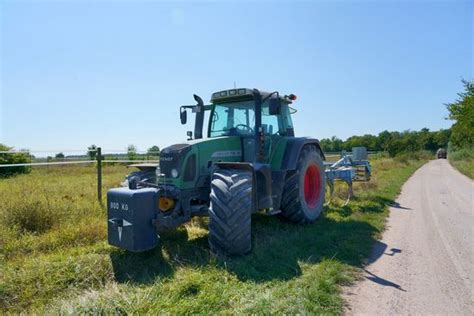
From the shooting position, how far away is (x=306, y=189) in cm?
711

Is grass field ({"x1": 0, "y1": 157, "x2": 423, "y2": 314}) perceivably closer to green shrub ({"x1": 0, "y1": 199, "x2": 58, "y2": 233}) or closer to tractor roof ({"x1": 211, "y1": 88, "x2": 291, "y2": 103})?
green shrub ({"x1": 0, "y1": 199, "x2": 58, "y2": 233})

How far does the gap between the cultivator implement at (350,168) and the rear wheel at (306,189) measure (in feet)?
4.76

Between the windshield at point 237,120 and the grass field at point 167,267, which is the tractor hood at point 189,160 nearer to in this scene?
the windshield at point 237,120

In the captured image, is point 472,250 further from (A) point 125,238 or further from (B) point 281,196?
(A) point 125,238

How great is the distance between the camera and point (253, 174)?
189 inches

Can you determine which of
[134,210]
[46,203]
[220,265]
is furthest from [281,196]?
[46,203]

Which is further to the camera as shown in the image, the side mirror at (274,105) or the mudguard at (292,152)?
the mudguard at (292,152)

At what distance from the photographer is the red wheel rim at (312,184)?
7051mm

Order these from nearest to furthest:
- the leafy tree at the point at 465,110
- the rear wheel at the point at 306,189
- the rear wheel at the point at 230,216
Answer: the rear wheel at the point at 230,216 < the rear wheel at the point at 306,189 < the leafy tree at the point at 465,110

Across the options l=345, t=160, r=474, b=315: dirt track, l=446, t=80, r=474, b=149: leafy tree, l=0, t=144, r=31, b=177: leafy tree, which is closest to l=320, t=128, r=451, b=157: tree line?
l=446, t=80, r=474, b=149: leafy tree

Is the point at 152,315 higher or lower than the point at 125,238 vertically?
lower

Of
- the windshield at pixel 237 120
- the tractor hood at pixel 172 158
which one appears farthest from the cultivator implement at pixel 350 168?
the tractor hood at pixel 172 158

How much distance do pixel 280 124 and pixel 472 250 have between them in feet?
12.8

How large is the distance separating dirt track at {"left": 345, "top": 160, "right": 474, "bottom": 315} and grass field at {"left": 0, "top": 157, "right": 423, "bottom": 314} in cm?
26
